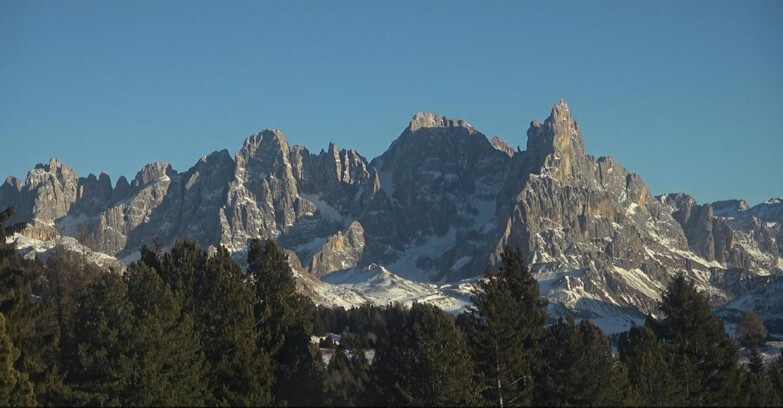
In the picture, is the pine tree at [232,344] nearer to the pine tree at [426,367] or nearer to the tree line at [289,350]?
the tree line at [289,350]

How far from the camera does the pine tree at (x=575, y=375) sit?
68.8 metres

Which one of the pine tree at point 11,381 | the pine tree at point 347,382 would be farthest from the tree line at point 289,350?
the pine tree at point 347,382

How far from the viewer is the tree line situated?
59.9 metres

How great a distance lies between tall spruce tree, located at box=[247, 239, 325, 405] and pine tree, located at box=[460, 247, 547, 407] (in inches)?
433

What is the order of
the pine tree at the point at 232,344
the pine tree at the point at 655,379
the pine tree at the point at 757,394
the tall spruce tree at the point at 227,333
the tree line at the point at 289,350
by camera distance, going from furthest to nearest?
the pine tree at the point at 757,394
the pine tree at the point at 655,379
the pine tree at the point at 232,344
the tall spruce tree at the point at 227,333
the tree line at the point at 289,350

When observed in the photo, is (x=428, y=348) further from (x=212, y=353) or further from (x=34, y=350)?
(x=34, y=350)

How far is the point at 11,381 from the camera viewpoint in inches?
2153

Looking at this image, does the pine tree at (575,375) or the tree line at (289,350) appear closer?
the tree line at (289,350)

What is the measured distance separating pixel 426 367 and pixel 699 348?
90.8 feet

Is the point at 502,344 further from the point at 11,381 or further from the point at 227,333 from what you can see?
the point at 11,381

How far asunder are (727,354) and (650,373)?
27.3 feet

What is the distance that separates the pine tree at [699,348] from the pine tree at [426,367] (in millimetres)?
20610

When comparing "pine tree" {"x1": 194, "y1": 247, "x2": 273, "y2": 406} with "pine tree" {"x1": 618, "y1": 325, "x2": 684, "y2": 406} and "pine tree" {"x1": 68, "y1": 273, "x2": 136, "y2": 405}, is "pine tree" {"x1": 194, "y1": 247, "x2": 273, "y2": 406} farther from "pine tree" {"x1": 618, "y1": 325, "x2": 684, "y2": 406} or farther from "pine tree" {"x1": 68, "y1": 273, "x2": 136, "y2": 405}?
"pine tree" {"x1": 618, "y1": 325, "x2": 684, "y2": 406}

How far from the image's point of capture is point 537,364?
6944cm
